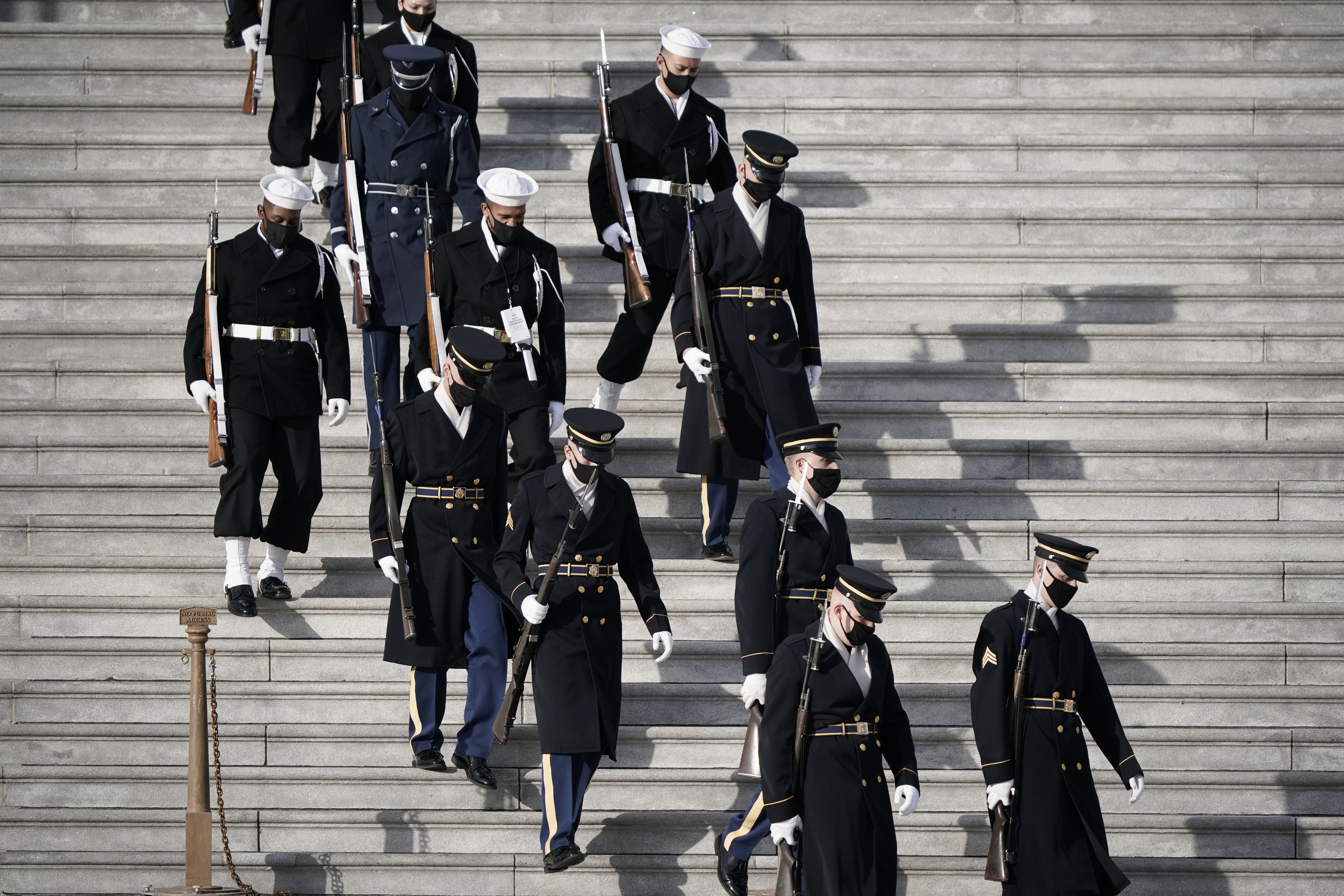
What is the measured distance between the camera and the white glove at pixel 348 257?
10.6m

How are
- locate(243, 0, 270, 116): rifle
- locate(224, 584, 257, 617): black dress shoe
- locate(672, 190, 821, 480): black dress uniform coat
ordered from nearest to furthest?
locate(224, 584, 257, 617): black dress shoe < locate(672, 190, 821, 480): black dress uniform coat < locate(243, 0, 270, 116): rifle

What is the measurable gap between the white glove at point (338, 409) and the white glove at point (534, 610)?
2085 millimetres

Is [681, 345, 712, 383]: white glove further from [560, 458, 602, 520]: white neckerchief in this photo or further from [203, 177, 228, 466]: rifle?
[203, 177, 228, 466]: rifle

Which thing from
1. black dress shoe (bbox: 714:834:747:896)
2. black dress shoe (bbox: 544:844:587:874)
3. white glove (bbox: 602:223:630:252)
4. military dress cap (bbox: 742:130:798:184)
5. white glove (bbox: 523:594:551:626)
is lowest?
black dress shoe (bbox: 714:834:747:896)

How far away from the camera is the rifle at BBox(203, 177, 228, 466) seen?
986 cm

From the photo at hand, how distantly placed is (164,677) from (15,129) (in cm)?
559

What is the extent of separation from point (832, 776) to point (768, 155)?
12.2 feet

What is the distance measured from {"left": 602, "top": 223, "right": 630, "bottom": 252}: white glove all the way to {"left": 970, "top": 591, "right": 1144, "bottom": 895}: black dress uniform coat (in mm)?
3544

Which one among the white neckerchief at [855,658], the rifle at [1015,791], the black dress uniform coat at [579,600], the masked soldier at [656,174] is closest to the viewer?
the white neckerchief at [855,658]

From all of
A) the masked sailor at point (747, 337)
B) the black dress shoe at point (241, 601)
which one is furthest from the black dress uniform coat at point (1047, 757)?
the black dress shoe at point (241, 601)

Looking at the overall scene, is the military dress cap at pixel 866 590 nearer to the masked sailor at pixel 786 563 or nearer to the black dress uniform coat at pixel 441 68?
the masked sailor at pixel 786 563

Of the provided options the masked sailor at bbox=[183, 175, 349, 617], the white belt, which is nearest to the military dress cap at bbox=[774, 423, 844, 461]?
the masked sailor at bbox=[183, 175, 349, 617]

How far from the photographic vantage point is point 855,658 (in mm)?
7629

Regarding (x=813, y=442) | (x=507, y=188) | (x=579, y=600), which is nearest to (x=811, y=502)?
(x=813, y=442)
